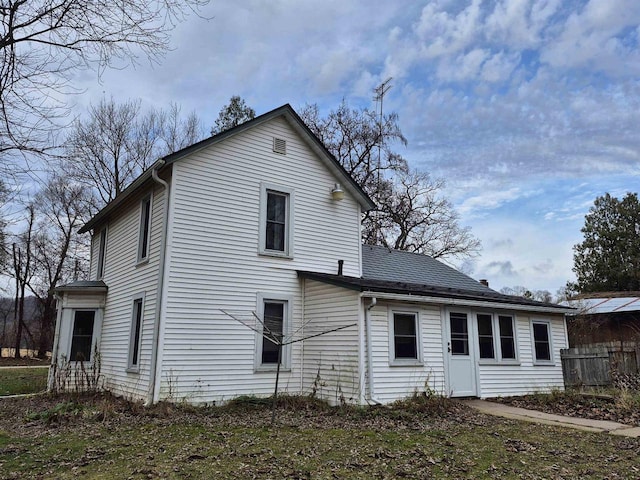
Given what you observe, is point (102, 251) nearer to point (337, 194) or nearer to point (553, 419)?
point (337, 194)

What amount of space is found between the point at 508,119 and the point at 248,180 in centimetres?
1115

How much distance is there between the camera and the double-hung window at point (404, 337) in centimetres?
1055

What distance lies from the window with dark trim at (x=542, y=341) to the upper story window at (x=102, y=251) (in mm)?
12979

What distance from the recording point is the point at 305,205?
1233 cm

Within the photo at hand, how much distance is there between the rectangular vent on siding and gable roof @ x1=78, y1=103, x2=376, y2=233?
53 centimetres

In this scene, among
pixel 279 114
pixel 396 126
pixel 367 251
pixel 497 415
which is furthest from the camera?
pixel 396 126

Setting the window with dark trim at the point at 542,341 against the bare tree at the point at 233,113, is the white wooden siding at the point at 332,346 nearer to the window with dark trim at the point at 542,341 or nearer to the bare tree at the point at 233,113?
the window with dark trim at the point at 542,341

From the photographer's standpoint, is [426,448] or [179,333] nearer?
[426,448]

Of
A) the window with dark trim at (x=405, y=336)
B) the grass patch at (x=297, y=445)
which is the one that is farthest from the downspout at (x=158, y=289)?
the window with dark trim at (x=405, y=336)

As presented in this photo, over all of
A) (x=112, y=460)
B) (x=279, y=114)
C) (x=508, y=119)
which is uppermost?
(x=508, y=119)

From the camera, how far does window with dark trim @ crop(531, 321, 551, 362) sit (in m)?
13.2

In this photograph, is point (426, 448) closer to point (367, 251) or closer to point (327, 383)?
point (327, 383)

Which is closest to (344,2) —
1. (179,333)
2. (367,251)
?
(179,333)

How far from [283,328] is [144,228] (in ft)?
14.0
